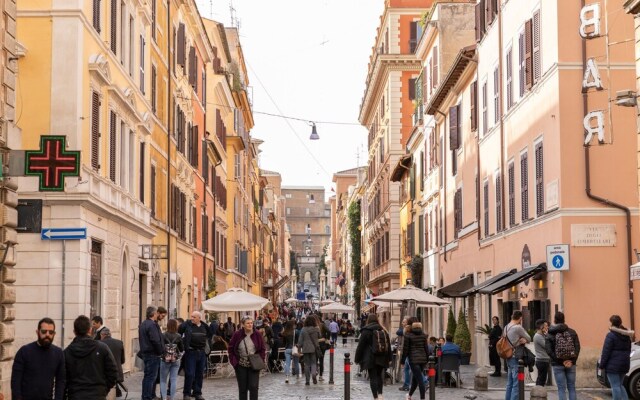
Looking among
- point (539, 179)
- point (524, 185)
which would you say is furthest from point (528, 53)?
point (524, 185)

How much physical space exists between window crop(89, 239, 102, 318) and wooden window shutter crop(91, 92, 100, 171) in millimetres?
1802

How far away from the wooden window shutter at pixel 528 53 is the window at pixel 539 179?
1.73 metres

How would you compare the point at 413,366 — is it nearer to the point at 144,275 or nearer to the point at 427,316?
the point at 144,275

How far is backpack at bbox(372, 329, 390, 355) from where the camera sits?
68.0ft

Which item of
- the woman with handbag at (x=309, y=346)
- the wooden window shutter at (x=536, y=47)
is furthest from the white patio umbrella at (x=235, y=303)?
the wooden window shutter at (x=536, y=47)

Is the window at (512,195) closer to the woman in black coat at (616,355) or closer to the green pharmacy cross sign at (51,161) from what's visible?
the woman in black coat at (616,355)

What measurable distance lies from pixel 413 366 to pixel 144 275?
44.4ft

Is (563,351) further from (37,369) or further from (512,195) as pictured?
(512,195)

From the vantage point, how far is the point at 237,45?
3056 inches

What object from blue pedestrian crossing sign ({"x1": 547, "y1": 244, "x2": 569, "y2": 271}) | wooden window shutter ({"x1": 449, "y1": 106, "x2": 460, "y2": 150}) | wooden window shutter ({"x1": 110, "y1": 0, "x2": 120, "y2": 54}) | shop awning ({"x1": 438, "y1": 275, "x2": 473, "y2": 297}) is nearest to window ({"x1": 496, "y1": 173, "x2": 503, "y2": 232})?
shop awning ({"x1": 438, "y1": 275, "x2": 473, "y2": 297})

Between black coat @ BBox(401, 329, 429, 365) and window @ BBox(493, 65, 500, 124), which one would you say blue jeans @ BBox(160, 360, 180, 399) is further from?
window @ BBox(493, 65, 500, 124)

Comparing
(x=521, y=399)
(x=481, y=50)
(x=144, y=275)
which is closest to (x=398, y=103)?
(x=481, y=50)

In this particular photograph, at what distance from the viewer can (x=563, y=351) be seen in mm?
19062

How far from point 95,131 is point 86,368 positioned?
1388 centimetres
